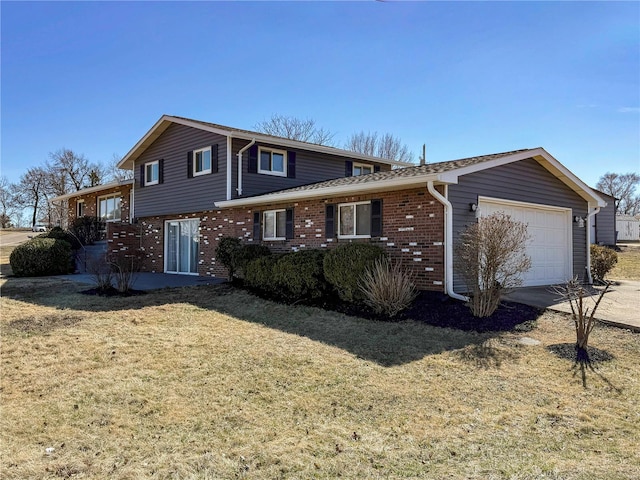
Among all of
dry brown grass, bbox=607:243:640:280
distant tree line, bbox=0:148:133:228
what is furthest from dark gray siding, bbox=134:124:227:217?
distant tree line, bbox=0:148:133:228

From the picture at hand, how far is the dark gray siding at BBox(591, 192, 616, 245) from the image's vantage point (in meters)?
26.0

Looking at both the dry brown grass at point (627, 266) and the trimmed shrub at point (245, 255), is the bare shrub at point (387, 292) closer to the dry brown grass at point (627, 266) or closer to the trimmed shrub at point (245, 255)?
the trimmed shrub at point (245, 255)

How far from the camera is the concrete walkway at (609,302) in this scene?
24.4 ft

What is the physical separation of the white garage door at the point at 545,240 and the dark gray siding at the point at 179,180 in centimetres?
906

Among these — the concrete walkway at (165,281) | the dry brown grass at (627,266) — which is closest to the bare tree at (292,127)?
the concrete walkway at (165,281)

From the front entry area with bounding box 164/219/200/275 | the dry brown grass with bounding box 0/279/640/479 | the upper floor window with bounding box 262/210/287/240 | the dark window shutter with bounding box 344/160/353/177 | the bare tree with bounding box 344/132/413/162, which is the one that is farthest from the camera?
the bare tree with bounding box 344/132/413/162

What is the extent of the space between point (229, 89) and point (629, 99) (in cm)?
1271

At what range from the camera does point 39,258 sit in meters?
15.2

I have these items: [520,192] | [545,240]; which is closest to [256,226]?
[520,192]

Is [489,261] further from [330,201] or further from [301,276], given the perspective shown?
[330,201]

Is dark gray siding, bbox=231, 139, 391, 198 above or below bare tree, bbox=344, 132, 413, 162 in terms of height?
below

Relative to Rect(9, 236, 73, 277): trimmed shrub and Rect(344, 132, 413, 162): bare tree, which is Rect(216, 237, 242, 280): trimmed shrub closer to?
Rect(9, 236, 73, 277): trimmed shrub

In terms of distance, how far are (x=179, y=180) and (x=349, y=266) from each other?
1016cm

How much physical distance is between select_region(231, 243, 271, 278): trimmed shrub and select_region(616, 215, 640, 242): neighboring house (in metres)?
37.3
